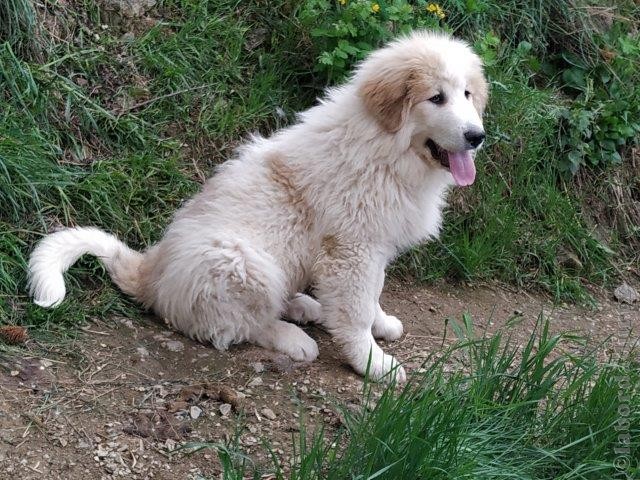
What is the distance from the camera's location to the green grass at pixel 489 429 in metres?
2.68

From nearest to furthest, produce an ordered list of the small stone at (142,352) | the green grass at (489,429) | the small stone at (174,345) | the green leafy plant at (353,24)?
the green grass at (489,429) → the small stone at (142,352) → the small stone at (174,345) → the green leafy plant at (353,24)

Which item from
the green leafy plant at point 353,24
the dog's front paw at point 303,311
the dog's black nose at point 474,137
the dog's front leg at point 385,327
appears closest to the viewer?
the dog's black nose at point 474,137

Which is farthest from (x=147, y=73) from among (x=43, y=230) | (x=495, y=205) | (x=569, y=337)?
(x=569, y=337)

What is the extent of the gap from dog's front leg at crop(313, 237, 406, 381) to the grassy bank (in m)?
1.06

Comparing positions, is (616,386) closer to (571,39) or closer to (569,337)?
(569,337)

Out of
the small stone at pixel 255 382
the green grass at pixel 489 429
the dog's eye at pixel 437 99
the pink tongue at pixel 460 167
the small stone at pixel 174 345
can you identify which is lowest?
the small stone at pixel 174 345

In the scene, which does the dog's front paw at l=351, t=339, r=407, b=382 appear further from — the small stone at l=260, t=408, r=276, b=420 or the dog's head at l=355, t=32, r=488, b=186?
the dog's head at l=355, t=32, r=488, b=186

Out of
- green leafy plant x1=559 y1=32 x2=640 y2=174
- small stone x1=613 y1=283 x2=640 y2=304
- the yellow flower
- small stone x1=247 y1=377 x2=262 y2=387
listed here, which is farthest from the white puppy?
small stone x1=613 y1=283 x2=640 y2=304

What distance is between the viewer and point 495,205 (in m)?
5.45

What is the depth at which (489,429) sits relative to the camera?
2.99 m

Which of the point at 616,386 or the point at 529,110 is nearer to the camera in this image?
the point at 616,386

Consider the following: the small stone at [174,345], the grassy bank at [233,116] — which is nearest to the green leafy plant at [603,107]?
the grassy bank at [233,116]

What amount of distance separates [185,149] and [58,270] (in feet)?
4.63

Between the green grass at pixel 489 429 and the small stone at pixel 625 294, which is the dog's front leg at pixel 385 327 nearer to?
the green grass at pixel 489 429
